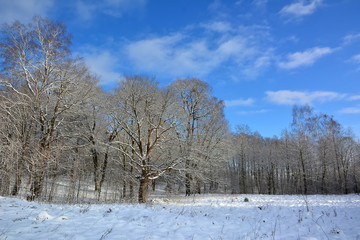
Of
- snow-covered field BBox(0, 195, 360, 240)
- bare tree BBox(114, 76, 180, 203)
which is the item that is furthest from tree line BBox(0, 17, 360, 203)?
snow-covered field BBox(0, 195, 360, 240)

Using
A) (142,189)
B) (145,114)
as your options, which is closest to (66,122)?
(145,114)

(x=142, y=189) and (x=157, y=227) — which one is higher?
(x=142, y=189)

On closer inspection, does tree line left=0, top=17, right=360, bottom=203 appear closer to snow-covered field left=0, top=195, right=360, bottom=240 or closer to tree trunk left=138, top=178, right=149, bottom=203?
tree trunk left=138, top=178, right=149, bottom=203

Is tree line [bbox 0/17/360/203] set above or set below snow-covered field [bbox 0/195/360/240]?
above

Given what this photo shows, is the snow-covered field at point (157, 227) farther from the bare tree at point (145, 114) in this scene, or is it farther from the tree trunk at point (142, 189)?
the bare tree at point (145, 114)

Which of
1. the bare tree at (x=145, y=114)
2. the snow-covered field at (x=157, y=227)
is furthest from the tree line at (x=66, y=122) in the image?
the snow-covered field at (x=157, y=227)

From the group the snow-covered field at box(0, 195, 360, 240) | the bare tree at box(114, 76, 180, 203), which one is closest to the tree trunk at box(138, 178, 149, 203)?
the bare tree at box(114, 76, 180, 203)

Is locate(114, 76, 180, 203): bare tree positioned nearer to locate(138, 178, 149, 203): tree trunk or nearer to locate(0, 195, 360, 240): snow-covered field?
locate(138, 178, 149, 203): tree trunk

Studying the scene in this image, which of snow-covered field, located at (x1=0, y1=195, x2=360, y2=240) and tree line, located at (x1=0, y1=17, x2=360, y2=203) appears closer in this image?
snow-covered field, located at (x1=0, y1=195, x2=360, y2=240)

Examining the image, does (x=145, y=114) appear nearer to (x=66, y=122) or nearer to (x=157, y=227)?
(x=66, y=122)

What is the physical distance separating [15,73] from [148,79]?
908cm

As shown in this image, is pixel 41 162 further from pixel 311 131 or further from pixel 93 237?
pixel 311 131

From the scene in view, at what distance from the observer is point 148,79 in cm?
1573

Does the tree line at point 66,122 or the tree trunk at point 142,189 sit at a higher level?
the tree line at point 66,122
